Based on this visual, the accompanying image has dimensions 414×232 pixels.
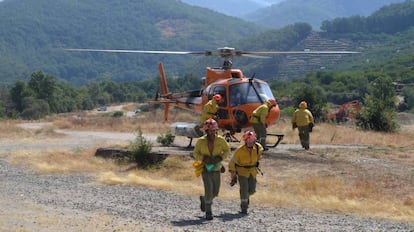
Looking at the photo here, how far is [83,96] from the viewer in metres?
125

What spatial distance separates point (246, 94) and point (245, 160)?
8.88m

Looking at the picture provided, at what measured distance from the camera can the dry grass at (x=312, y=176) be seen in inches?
499

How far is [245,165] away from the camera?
11219 mm

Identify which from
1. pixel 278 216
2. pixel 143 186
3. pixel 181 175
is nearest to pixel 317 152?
pixel 181 175

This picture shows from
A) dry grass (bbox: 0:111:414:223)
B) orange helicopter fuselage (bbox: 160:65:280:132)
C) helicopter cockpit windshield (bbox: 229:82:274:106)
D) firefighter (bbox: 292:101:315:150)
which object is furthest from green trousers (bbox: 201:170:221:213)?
firefighter (bbox: 292:101:315:150)

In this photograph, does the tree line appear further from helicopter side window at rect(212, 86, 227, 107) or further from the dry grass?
the dry grass

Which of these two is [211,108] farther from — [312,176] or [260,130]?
[312,176]

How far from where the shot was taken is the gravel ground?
10109mm

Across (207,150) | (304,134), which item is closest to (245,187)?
(207,150)

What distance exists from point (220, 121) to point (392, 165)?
18.0ft

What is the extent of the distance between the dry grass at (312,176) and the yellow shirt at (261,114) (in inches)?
46.0

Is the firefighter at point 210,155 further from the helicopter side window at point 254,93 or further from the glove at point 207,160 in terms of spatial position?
the helicopter side window at point 254,93

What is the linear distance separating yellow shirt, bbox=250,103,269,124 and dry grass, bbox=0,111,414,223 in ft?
3.83

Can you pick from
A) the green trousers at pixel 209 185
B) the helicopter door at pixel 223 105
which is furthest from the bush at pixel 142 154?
the green trousers at pixel 209 185
